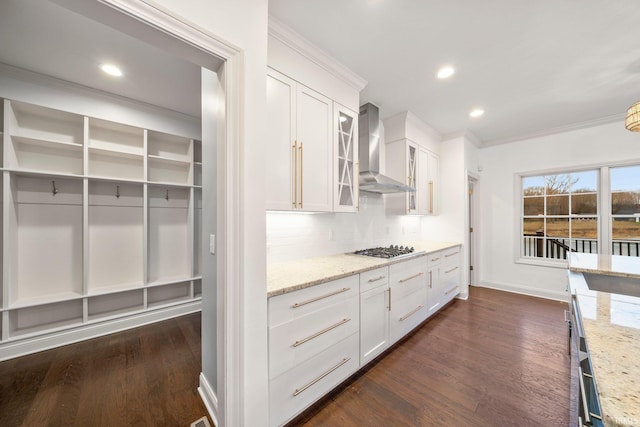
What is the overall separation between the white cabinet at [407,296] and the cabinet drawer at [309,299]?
63cm

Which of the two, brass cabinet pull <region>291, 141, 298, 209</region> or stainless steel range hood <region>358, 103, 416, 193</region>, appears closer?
brass cabinet pull <region>291, 141, 298, 209</region>

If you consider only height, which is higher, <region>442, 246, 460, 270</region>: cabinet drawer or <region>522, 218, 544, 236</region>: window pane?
<region>522, 218, 544, 236</region>: window pane

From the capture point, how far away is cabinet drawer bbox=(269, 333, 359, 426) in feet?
4.58

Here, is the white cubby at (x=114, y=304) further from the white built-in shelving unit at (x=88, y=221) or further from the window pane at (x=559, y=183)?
the window pane at (x=559, y=183)

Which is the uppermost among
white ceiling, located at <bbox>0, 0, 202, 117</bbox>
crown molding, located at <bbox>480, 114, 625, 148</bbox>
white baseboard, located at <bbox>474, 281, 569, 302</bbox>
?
white ceiling, located at <bbox>0, 0, 202, 117</bbox>

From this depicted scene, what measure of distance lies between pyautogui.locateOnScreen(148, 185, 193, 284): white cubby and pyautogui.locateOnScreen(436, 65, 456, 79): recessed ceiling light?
3.38 m

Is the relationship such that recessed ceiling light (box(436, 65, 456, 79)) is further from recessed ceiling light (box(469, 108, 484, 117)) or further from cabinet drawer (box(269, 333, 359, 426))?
cabinet drawer (box(269, 333, 359, 426))

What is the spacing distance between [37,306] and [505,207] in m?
6.55

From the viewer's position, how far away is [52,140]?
7.89 ft

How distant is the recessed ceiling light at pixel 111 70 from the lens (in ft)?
7.05

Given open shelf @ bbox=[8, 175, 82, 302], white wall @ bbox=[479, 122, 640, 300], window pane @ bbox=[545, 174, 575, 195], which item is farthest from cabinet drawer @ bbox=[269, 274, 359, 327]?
window pane @ bbox=[545, 174, 575, 195]

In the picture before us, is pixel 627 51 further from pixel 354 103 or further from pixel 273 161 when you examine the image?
pixel 273 161

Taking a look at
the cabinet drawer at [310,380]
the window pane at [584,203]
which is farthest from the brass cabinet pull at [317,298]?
the window pane at [584,203]

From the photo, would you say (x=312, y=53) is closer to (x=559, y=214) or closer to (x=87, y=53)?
(x=87, y=53)
